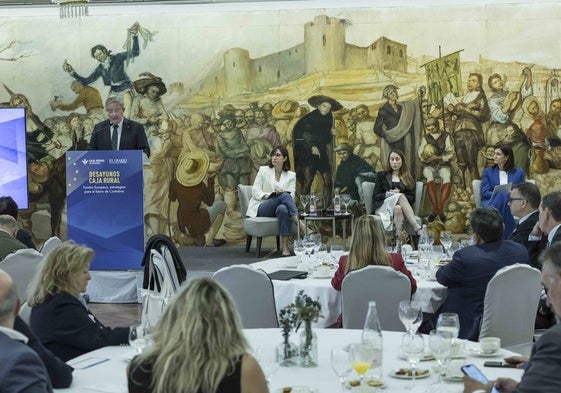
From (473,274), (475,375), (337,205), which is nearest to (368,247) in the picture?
(473,274)

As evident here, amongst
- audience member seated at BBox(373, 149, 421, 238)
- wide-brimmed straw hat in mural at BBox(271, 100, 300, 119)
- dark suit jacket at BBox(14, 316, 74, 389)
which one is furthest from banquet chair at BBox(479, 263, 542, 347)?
wide-brimmed straw hat in mural at BBox(271, 100, 300, 119)

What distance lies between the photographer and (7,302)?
3.33 meters

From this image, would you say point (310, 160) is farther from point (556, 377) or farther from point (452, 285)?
point (556, 377)

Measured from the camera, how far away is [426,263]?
7566mm

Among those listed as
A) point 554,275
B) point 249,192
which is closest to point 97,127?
point 249,192

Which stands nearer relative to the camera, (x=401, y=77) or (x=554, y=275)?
(x=554, y=275)

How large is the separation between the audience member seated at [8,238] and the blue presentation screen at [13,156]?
4.57m

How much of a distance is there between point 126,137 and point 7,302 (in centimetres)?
757

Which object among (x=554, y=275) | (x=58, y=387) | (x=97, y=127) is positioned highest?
(x=97, y=127)

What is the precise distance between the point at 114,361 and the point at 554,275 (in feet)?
6.87

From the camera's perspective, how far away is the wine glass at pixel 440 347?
12.6 ft

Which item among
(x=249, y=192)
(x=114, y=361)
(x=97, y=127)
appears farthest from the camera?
(x=249, y=192)

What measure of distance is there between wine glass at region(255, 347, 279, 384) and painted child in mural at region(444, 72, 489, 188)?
9867 mm

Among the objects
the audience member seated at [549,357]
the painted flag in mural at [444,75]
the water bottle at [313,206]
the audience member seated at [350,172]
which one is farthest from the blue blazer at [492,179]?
the audience member seated at [549,357]
